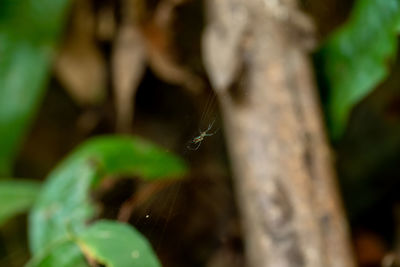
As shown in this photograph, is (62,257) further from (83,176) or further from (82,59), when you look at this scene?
(82,59)

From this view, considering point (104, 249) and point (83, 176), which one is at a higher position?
point (104, 249)

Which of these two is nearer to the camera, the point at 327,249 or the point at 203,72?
the point at 327,249

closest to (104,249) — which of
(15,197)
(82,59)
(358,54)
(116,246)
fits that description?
(116,246)

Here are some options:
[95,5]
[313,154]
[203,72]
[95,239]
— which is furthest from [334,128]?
[95,5]

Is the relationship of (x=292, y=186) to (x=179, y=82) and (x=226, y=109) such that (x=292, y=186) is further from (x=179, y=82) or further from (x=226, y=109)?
(x=179, y=82)

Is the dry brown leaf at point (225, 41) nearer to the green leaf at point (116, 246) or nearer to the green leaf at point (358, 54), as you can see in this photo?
the green leaf at point (358, 54)

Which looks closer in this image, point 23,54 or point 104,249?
point 104,249
